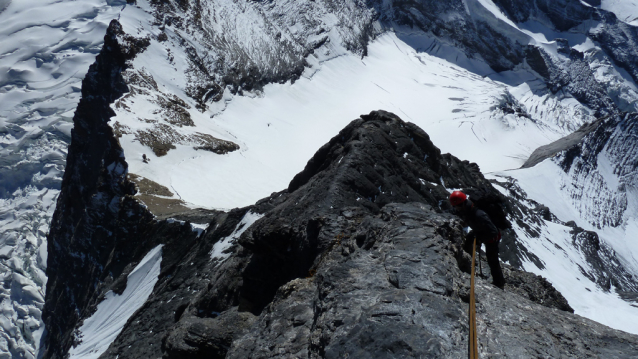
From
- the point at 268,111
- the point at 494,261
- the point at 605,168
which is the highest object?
the point at 494,261

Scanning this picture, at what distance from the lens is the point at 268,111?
8594 centimetres

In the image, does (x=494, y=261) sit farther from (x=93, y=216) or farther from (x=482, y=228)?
(x=93, y=216)

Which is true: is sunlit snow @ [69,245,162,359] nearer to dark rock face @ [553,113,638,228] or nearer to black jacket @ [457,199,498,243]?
black jacket @ [457,199,498,243]

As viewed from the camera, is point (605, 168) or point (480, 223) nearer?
point (480, 223)

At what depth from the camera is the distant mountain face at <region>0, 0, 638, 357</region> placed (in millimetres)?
42375

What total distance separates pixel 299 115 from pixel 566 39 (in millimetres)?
101944

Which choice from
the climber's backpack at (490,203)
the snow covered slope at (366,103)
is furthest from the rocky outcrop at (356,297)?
the snow covered slope at (366,103)

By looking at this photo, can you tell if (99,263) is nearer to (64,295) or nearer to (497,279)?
(64,295)

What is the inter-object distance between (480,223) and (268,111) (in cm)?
7761

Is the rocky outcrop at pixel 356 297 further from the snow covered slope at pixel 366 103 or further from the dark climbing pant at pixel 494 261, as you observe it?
the snow covered slope at pixel 366 103

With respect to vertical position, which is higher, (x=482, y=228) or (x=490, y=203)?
(x=490, y=203)

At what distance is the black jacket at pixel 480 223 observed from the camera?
1014cm

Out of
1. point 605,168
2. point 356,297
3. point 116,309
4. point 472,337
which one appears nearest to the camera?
point 472,337

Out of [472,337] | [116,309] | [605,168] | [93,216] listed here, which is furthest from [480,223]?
[605,168]
